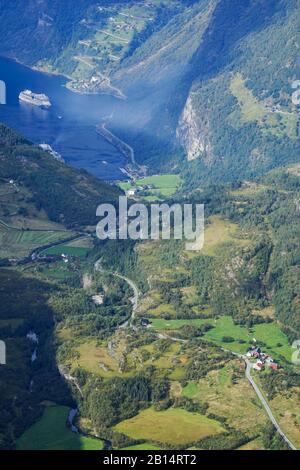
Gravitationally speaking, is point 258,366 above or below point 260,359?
below

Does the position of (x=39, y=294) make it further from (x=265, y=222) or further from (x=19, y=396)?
(x=265, y=222)

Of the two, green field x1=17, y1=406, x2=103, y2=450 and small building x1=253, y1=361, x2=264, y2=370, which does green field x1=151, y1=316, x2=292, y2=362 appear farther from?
green field x1=17, y1=406, x2=103, y2=450

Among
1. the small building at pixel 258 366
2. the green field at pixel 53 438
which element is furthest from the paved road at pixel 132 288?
the green field at pixel 53 438

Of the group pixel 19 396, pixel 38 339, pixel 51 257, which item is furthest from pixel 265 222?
pixel 19 396

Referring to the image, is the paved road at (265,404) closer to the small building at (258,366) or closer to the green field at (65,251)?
the small building at (258,366)

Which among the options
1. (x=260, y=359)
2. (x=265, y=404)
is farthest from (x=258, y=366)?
(x=265, y=404)

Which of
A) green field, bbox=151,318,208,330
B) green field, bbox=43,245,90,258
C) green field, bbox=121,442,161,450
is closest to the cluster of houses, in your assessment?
green field, bbox=151,318,208,330

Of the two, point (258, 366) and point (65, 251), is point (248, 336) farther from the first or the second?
point (65, 251)
